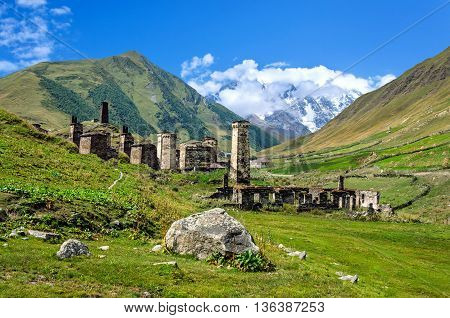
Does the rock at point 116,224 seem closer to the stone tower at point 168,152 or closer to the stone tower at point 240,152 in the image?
the stone tower at point 240,152

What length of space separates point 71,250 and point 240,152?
134ft

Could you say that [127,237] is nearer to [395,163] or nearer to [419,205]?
[419,205]

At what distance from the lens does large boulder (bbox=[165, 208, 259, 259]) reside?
61.0ft

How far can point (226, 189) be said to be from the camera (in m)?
54.7

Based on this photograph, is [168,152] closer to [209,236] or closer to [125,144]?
[125,144]

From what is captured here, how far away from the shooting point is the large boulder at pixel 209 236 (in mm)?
18578

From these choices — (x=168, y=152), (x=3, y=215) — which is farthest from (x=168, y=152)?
(x=3, y=215)

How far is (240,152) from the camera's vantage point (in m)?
56.4

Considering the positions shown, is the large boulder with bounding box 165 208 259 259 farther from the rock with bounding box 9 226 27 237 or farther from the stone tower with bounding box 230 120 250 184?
the stone tower with bounding box 230 120 250 184

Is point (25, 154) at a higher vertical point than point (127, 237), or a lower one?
higher

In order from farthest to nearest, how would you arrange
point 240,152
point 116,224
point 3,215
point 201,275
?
point 240,152, point 116,224, point 3,215, point 201,275
